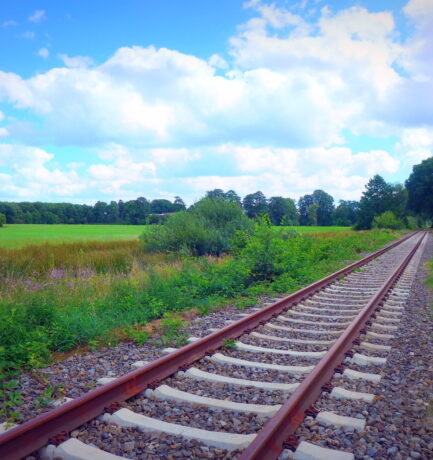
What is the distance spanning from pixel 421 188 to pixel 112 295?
8067cm

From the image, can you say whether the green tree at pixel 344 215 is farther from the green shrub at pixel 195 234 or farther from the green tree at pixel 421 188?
the green shrub at pixel 195 234

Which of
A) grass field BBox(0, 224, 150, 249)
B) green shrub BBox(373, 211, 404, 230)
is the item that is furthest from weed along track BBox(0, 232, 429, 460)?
green shrub BBox(373, 211, 404, 230)

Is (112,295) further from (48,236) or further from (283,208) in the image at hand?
(283,208)

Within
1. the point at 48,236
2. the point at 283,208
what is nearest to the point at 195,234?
the point at 48,236

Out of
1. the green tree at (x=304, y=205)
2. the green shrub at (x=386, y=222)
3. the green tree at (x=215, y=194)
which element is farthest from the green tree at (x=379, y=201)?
the green tree at (x=215, y=194)

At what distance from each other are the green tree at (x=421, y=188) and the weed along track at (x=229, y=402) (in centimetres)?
8053

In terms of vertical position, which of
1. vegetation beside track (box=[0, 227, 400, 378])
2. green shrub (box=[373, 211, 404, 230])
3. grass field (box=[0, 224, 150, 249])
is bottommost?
vegetation beside track (box=[0, 227, 400, 378])

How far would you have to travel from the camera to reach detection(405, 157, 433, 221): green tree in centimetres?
7806

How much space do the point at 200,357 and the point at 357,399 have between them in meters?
1.89

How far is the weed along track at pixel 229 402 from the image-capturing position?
309 cm

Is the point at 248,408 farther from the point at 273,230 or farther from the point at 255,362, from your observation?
the point at 273,230

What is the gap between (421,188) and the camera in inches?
3083

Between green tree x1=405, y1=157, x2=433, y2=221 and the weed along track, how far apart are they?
8053 cm

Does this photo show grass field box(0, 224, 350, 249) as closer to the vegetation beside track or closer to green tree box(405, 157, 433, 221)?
the vegetation beside track
